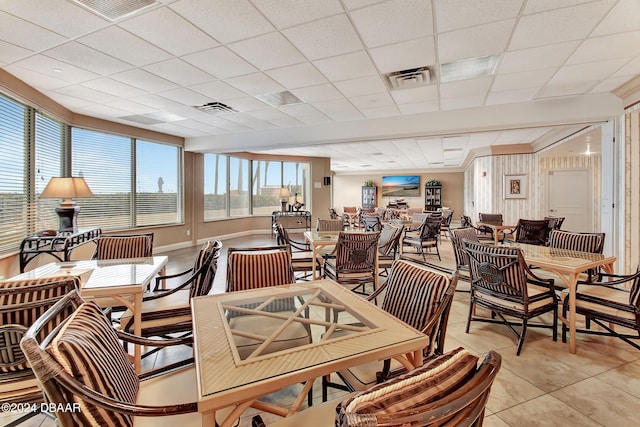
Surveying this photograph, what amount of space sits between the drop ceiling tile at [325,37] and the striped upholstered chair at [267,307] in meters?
1.88

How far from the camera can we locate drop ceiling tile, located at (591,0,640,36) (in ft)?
7.36

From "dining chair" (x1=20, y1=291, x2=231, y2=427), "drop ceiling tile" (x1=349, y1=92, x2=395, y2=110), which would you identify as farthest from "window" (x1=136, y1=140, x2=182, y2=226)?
"dining chair" (x1=20, y1=291, x2=231, y2=427)

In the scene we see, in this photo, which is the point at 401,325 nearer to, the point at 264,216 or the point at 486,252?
the point at 486,252

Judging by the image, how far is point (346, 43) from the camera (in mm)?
2793

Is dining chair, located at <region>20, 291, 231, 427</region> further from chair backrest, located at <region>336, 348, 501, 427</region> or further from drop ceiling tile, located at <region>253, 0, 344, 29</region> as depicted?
drop ceiling tile, located at <region>253, 0, 344, 29</region>

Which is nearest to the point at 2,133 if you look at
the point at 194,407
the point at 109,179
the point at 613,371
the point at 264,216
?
the point at 109,179

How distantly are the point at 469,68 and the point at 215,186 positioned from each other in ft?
23.3

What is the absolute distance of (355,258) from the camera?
335 centimetres

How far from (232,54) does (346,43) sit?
1145 mm

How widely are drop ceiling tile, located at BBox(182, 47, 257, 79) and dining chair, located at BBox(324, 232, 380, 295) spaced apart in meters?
2.13

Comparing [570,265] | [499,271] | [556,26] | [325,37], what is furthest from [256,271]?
[556,26]

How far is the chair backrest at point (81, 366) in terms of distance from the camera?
0.81 m

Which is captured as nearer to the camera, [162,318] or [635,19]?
[162,318]

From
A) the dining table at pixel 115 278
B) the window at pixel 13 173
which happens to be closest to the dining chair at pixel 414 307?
the dining table at pixel 115 278
